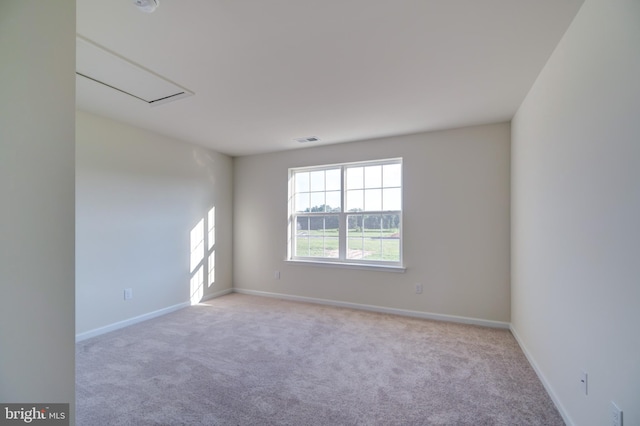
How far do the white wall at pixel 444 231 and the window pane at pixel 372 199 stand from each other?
16.5 inches

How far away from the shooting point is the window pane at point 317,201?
4668mm

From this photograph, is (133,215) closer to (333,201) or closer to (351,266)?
(333,201)

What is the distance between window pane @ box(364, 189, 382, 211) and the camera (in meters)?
4.21

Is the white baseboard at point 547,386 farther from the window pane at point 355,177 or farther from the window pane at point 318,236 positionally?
the window pane at point 355,177

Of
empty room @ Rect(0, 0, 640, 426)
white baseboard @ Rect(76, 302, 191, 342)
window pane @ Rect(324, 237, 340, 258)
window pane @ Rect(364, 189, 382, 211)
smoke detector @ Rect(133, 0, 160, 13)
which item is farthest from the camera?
window pane @ Rect(324, 237, 340, 258)

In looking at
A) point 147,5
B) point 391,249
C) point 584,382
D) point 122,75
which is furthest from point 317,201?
point 584,382

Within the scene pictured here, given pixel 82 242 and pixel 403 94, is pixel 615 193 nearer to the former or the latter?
pixel 403 94

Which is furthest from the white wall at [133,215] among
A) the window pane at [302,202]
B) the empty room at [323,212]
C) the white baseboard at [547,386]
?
the white baseboard at [547,386]

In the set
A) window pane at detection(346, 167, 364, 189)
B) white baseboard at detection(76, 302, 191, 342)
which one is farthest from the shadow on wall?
window pane at detection(346, 167, 364, 189)

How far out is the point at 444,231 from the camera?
12.2ft

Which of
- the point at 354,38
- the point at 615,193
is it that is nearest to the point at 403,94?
the point at 354,38

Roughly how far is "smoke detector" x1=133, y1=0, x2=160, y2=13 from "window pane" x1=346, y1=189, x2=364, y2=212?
3.28m

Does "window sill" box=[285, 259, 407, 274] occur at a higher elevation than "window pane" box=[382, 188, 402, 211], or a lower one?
lower

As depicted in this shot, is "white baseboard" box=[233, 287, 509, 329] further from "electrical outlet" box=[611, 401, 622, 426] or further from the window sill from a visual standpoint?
"electrical outlet" box=[611, 401, 622, 426]
